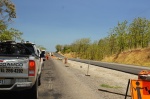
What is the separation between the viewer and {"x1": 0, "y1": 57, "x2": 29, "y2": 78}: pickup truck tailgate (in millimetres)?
7770

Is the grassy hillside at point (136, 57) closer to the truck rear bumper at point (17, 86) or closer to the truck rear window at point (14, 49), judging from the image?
the truck rear window at point (14, 49)

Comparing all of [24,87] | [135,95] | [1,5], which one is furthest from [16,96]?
[1,5]

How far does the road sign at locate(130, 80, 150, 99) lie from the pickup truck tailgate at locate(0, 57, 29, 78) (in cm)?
333

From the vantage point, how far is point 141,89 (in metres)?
8.04

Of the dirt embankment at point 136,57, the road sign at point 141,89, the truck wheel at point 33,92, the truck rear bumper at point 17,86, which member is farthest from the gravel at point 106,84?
the dirt embankment at point 136,57

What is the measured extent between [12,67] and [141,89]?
4029 millimetres

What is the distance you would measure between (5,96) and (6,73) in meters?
1.92

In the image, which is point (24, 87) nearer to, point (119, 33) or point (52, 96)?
point (52, 96)

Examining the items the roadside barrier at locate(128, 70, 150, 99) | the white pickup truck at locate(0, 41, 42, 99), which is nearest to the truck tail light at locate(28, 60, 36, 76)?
the white pickup truck at locate(0, 41, 42, 99)

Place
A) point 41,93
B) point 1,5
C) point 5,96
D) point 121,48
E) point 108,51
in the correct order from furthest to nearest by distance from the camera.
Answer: point 108,51 < point 121,48 < point 1,5 < point 41,93 < point 5,96

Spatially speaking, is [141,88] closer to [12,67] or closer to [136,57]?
[12,67]

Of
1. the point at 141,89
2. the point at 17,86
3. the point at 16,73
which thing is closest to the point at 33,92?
the point at 17,86

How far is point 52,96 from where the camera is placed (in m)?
9.77

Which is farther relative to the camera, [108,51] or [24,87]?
[108,51]
